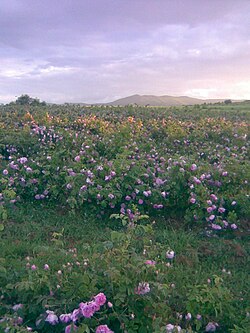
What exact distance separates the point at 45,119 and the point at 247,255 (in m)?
5.68

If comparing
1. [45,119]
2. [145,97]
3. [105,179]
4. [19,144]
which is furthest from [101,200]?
[145,97]

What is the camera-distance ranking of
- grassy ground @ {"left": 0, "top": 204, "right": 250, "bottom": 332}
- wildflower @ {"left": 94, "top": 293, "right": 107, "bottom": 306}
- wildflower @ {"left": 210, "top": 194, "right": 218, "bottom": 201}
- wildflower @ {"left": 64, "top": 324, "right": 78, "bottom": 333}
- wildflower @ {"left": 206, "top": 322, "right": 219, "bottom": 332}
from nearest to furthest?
wildflower @ {"left": 64, "top": 324, "right": 78, "bottom": 333} → wildflower @ {"left": 94, "top": 293, "right": 107, "bottom": 306} → wildflower @ {"left": 206, "top": 322, "right": 219, "bottom": 332} → grassy ground @ {"left": 0, "top": 204, "right": 250, "bottom": 332} → wildflower @ {"left": 210, "top": 194, "right": 218, "bottom": 201}

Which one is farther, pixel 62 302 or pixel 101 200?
pixel 101 200

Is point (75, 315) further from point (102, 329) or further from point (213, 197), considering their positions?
point (213, 197)

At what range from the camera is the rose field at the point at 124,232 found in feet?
9.04

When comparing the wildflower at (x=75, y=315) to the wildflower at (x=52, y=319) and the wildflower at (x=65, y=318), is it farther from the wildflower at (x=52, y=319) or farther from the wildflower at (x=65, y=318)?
the wildflower at (x=52, y=319)

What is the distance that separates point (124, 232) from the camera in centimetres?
412

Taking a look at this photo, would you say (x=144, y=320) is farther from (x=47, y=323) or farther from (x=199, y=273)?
(x=199, y=273)

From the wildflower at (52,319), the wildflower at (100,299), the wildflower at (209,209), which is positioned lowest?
the wildflower at (209,209)

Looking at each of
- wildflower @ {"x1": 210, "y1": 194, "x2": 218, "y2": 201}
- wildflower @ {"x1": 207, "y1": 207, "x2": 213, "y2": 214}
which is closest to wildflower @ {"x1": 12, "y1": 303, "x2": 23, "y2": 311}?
wildflower @ {"x1": 207, "y1": 207, "x2": 213, "y2": 214}

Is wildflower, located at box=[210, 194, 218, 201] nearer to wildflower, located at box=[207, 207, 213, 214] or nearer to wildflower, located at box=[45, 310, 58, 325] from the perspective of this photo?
wildflower, located at box=[207, 207, 213, 214]

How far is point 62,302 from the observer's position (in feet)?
8.75

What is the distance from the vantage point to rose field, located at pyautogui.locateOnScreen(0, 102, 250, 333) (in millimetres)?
2754

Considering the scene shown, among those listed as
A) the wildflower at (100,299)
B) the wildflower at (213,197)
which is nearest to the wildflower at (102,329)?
the wildflower at (100,299)
